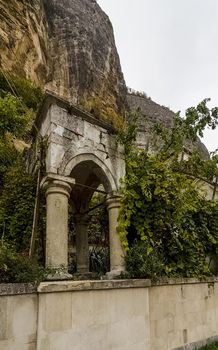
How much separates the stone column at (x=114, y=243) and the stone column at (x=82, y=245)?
6.32 feet

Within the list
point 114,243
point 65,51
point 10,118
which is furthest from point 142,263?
point 65,51

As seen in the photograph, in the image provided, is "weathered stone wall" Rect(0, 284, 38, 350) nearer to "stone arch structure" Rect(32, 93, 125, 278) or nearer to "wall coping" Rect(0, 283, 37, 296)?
"wall coping" Rect(0, 283, 37, 296)

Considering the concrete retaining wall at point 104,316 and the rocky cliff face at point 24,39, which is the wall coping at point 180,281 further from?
the rocky cliff face at point 24,39

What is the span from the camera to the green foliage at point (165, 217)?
550cm

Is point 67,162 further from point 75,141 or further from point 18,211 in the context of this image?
point 18,211

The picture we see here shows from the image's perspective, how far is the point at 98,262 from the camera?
7.97m

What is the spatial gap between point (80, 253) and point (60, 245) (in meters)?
2.83

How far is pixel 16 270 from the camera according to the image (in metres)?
3.53

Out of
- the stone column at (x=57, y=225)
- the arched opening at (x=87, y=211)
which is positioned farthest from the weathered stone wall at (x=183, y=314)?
the arched opening at (x=87, y=211)

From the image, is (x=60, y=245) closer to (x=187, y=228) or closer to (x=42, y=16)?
(x=187, y=228)

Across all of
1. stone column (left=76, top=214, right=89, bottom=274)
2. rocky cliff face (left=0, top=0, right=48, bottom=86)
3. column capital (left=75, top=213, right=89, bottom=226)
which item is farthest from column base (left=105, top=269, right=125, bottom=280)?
rocky cliff face (left=0, top=0, right=48, bottom=86)

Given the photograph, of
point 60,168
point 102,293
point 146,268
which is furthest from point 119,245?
point 60,168

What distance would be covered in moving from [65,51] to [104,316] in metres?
17.1

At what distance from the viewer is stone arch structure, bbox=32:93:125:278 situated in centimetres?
446
